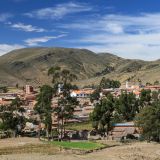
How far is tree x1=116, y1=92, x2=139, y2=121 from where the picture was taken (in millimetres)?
102750

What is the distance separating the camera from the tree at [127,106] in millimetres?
102750

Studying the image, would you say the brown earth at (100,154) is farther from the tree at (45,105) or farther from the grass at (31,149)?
the tree at (45,105)

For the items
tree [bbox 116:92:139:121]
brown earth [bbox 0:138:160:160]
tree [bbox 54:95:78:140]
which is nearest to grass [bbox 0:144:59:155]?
brown earth [bbox 0:138:160:160]

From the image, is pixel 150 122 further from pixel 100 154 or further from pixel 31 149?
pixel 31 149

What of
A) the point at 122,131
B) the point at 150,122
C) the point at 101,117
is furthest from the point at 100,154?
the point at 122,131

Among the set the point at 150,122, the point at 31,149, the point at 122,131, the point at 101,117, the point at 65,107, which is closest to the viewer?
the point at 31,149

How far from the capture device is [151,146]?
67.6 m

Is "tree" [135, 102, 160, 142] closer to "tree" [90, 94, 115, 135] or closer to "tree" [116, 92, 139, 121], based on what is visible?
"tree" [90, 94, 115, 135]

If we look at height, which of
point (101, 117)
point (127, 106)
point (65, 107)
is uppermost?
point (127, 106)

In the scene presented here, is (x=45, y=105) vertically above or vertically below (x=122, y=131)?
above

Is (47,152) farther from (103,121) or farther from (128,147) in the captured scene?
(103,121)

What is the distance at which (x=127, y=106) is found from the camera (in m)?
104

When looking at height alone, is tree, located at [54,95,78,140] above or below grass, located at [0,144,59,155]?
above

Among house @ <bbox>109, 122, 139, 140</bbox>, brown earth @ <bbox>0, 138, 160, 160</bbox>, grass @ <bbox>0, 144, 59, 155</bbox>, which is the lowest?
brown earth @ <bbox>0, 138, 160, 160</bbox>
